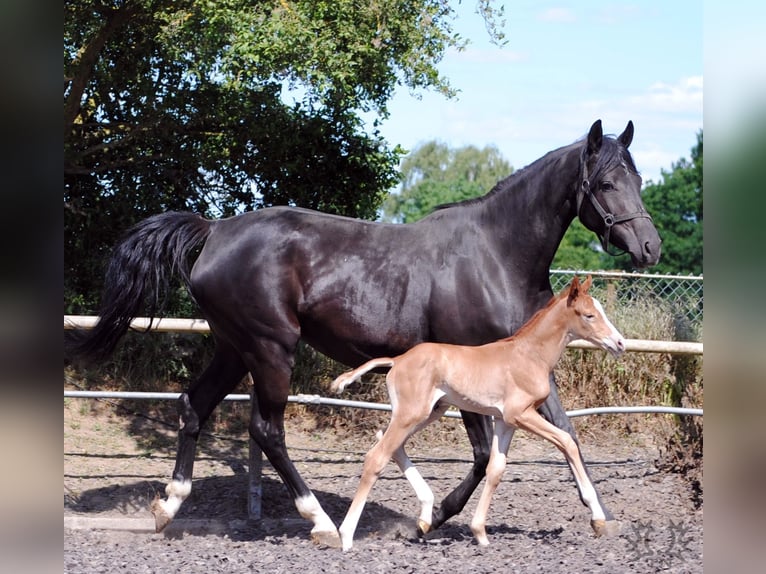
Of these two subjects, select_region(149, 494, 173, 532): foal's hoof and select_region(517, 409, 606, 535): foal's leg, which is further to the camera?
select_region(149, 494, 173, 532): foal's hoof

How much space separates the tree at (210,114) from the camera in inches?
266

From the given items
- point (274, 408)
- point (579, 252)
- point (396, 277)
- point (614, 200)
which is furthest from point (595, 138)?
point (579, 252)

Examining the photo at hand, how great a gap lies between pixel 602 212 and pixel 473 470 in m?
1.75

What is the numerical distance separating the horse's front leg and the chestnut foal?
393 mm

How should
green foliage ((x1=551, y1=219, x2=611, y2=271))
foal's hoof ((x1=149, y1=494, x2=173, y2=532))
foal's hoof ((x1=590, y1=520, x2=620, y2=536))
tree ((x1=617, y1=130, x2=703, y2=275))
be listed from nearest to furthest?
foal's hoof ((x1=590, y1=520, x2=620, y2=536)), foal's hoof ((x1=149, y1=494, x2=173, y2=532)), tree ((x1=617, y1=130, x2=703, y2=275)), green foliage ((x1=551, y1=219, x2=611, y2=271))

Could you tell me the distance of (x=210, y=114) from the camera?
7.96 meters

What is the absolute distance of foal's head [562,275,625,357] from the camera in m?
4.59

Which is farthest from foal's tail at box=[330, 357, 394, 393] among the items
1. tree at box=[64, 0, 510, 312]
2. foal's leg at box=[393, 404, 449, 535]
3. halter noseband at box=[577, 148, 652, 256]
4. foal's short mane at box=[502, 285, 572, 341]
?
tree at box=[64, 0, 510, 312]

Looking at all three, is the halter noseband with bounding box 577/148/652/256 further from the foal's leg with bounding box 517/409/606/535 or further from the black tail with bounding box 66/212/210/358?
the black tail with bounding box 66/212/210/358

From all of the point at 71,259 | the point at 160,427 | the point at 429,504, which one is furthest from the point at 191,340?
the point at 429,504

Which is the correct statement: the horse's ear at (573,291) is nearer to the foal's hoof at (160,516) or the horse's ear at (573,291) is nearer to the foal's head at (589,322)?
the foal's head at (589,322)

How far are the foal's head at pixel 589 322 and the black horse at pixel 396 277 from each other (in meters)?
0.41
